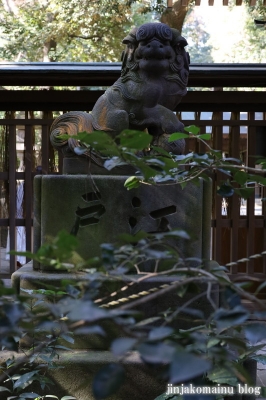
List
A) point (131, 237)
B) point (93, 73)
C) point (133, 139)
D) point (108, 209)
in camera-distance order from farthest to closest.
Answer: point (93, 73) < point (108, 209) < point (133, 139) < point (131, 237)

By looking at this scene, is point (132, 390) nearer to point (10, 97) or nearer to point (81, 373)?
point (81, 373)

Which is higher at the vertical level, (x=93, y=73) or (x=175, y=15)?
(x=175, y=15)

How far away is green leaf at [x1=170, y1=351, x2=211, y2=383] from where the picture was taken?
0.86 m

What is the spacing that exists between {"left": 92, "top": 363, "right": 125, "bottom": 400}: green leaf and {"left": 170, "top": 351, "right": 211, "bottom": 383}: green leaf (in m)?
0.13

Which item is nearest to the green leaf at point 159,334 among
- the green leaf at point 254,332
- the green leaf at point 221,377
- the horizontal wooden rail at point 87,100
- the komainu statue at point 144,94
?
the green leaf at point 254,332

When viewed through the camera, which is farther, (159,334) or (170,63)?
(170,63)

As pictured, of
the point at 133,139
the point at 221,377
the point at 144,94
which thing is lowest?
the point at 221,377

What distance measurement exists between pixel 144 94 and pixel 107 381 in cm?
281

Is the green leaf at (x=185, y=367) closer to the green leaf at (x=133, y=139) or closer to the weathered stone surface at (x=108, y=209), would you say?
the green leaf at (x=133, y=139)

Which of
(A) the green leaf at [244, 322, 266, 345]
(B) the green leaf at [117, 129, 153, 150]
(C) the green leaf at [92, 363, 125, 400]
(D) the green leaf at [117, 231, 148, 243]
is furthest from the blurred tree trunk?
(C) the green leaf at [92, 363, 125, 400]

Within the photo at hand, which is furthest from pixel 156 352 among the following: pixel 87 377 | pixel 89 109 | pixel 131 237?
pixel 89 109

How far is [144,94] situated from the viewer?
363cm

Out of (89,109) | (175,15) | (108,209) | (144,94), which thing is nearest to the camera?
(108,209)

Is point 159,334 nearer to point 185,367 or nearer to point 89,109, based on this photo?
point 185,367
